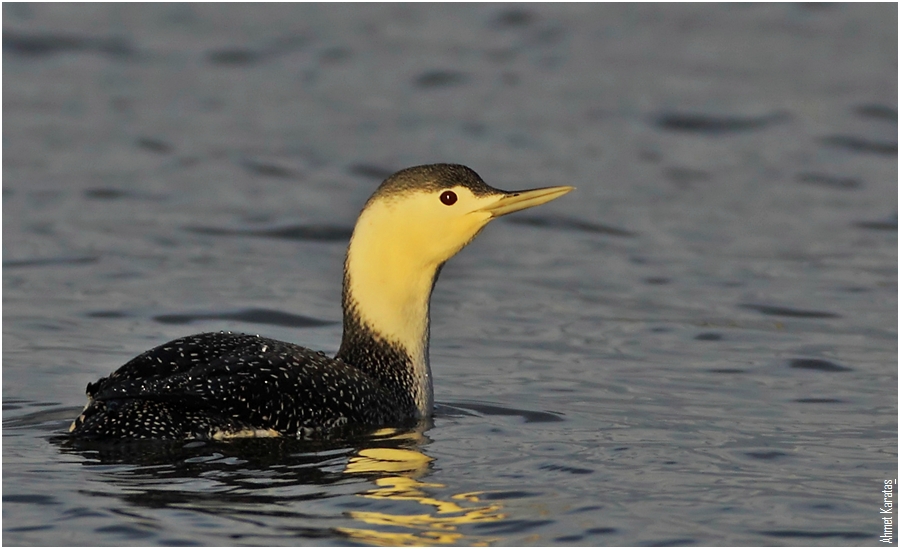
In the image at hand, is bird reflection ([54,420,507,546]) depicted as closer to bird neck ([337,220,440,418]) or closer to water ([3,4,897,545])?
water ([3,4,897,545])

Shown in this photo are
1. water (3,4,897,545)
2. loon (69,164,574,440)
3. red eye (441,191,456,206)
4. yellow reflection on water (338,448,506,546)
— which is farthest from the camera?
red eye (441,191,456,206)

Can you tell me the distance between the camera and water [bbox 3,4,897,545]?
6.79 meters

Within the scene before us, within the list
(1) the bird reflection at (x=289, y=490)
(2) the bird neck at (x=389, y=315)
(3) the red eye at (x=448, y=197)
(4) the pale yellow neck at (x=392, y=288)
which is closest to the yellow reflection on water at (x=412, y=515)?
(1) the bird reflection at (x=289, y=490)

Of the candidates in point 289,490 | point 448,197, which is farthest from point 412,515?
point 448,197

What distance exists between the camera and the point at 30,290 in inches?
421

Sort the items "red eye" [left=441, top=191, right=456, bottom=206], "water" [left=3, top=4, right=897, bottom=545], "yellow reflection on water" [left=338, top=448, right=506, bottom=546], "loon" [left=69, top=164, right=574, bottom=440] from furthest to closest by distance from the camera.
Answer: "red eye" [left=441, top=191, right=456, bottom=206]
"loon" [left=69, top=164, right=574, bottom=440]
"water" [left=3, top=4, right=897, bottom=545]
"yellow reflection on water" [left=338, top=448, right=506, bottom=546]

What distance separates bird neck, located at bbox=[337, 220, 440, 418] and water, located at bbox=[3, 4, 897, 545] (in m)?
0.28

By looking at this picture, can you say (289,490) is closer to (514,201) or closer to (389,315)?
(389,315)

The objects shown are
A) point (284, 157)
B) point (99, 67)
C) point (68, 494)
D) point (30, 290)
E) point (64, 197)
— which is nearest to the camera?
point (68, 494)

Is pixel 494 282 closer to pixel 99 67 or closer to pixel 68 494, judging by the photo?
pixel 68 494

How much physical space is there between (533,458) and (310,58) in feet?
35.0

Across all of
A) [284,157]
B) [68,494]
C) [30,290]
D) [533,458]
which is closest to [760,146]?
[284,157]

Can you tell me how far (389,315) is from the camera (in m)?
8.29

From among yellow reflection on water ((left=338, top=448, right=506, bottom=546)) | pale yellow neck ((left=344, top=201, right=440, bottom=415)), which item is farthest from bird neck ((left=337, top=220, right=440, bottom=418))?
yellow reflection on water ((left=338, top=448, right=506, bottom=546))
